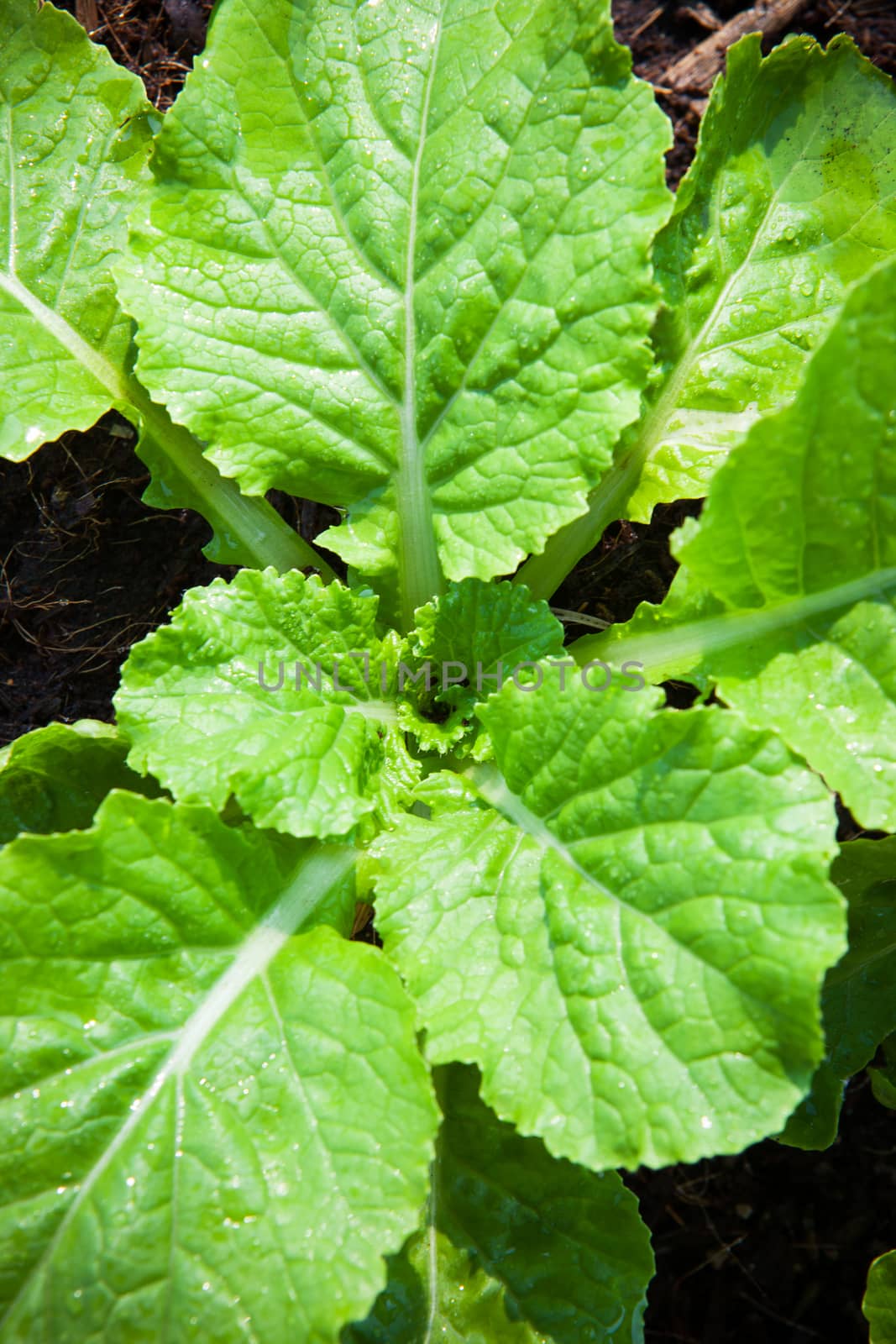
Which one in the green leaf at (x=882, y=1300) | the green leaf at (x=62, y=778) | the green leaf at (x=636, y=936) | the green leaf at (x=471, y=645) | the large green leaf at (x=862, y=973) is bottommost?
the green leaf at (x=882, y=1300)

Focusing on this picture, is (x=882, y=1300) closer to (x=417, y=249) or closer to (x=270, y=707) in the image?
(x=270, y=707)

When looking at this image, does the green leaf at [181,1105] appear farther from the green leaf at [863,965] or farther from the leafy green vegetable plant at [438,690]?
the green leaf at [863,965]

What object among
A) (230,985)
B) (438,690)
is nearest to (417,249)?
(438,690)

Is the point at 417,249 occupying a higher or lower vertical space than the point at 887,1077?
higher

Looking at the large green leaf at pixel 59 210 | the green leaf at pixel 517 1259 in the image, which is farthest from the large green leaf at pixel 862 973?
the large green leaf at pixel 59 210

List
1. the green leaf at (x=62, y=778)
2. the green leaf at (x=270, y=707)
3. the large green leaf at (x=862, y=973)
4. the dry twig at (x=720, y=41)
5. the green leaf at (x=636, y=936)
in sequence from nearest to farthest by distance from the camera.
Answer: the green leaf at (x=636, y=936) → the green leaf at (x=270, y=707) → the green leaf at (x=62, y=778) → the large green leaf at (x=862, y=973) → the dry twig at (x=720, y=41)

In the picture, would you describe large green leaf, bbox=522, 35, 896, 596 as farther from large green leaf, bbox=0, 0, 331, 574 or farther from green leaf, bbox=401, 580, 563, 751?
large green leaf, bbox=0, 0, 331, 574
